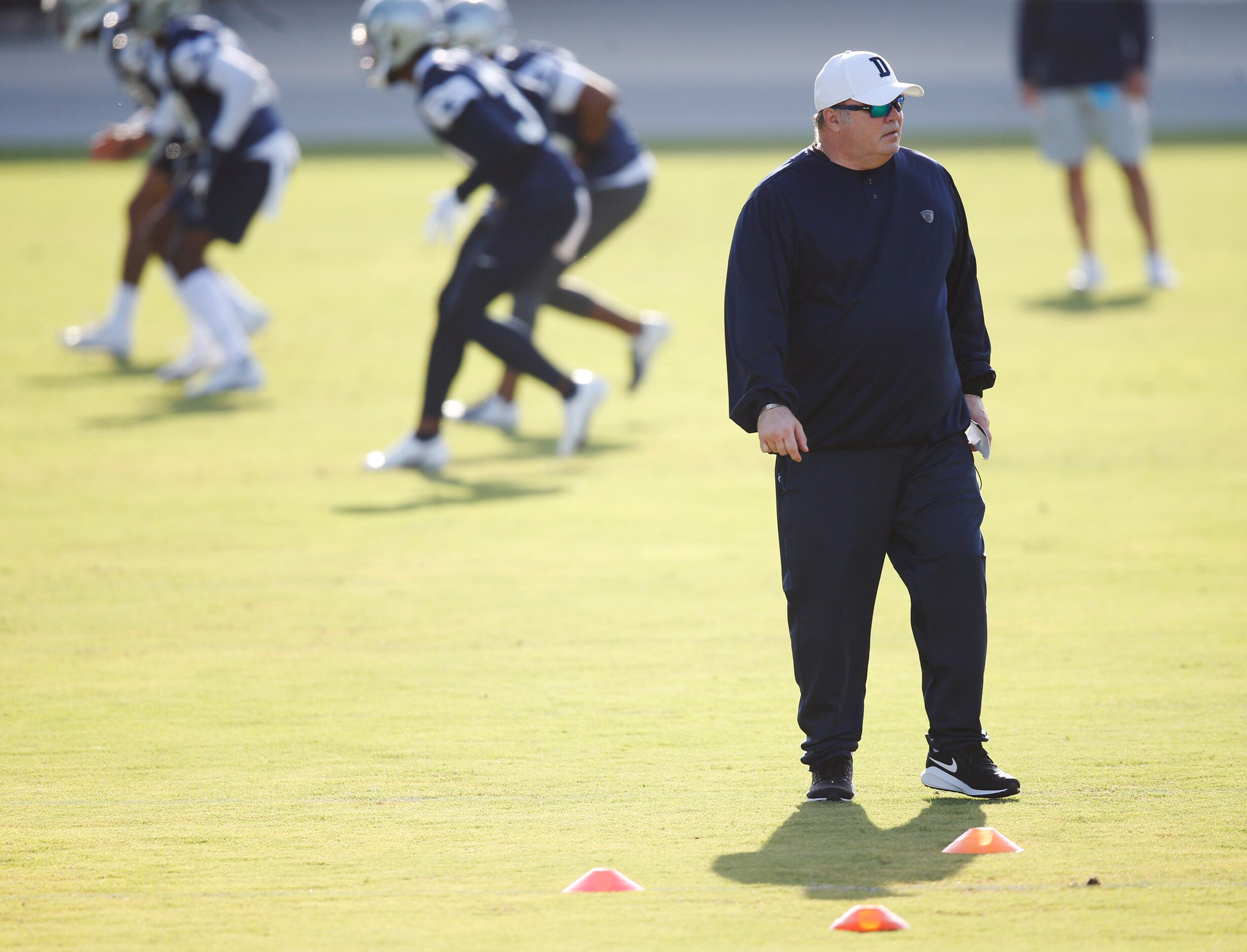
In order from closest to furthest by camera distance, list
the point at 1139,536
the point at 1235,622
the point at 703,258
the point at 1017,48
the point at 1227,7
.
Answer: the point at 1235,622 < the point at 1139,536 < the point at 1017,48 < the point at 703,258 < the point at 1227,7

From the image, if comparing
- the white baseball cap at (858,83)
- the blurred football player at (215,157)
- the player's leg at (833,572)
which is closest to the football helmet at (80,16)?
the blurred football player at (215,157)

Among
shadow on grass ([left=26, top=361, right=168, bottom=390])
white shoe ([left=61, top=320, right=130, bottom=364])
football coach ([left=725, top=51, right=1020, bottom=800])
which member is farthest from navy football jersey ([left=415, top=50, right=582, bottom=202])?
football coach ([left=725, top=51, right=1020, bottom=800])

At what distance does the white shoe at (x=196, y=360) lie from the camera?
1199cm

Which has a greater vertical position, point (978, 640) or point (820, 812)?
point (978, 640)

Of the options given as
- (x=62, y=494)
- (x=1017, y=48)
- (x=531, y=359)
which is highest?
(x=1017, y=48)

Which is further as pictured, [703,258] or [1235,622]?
[703,258]

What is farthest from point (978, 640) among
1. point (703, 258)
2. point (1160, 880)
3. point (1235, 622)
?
point (703, 258)

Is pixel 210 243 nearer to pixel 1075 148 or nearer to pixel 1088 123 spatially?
pixel 1075 148

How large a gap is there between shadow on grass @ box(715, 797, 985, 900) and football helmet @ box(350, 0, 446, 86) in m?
5.61

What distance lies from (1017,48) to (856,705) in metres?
11.1

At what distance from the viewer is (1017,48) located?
1471 cm

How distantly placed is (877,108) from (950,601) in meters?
1.25

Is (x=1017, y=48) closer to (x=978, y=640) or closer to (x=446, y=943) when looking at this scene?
(x=978, y=640)

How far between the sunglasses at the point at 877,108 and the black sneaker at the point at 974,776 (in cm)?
162
